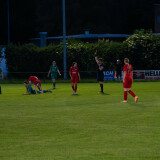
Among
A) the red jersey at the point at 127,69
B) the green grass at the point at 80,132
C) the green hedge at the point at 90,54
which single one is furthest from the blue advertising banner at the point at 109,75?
the green grass at the point at 80,132

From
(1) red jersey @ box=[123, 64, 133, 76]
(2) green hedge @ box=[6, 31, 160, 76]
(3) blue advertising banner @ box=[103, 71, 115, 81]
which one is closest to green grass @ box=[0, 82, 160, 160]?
(1) red jersey @ box=[123, 64, 133, 76]

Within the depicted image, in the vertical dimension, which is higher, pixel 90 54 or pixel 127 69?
pixel 90 54

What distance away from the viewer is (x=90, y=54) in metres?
46.2

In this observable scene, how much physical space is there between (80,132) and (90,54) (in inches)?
1347

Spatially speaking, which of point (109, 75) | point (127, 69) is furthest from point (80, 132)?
point (109, 75)

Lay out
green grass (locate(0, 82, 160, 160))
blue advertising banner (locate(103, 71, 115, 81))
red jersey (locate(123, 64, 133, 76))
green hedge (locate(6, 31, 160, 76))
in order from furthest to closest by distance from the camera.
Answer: green hedge (locate(6, 31, 160, 76)) → blue advertising banner (locate(103, 71, 115, 81)) → red jersey (locate(123, 64, 133, 76)) → green grass (locate(0, 82, 160, 160))

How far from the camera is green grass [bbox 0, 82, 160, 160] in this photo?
950 centimetres

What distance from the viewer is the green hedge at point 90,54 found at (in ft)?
146

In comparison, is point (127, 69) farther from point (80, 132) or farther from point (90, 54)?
point (90, 54)

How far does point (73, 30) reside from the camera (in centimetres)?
8369

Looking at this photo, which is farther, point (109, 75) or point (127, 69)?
point (109, 75)

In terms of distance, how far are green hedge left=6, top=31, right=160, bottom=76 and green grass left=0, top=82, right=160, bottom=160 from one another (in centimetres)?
2543

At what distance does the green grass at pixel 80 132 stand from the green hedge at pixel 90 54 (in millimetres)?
25427

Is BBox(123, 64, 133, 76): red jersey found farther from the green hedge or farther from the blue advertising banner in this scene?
the green hedge
